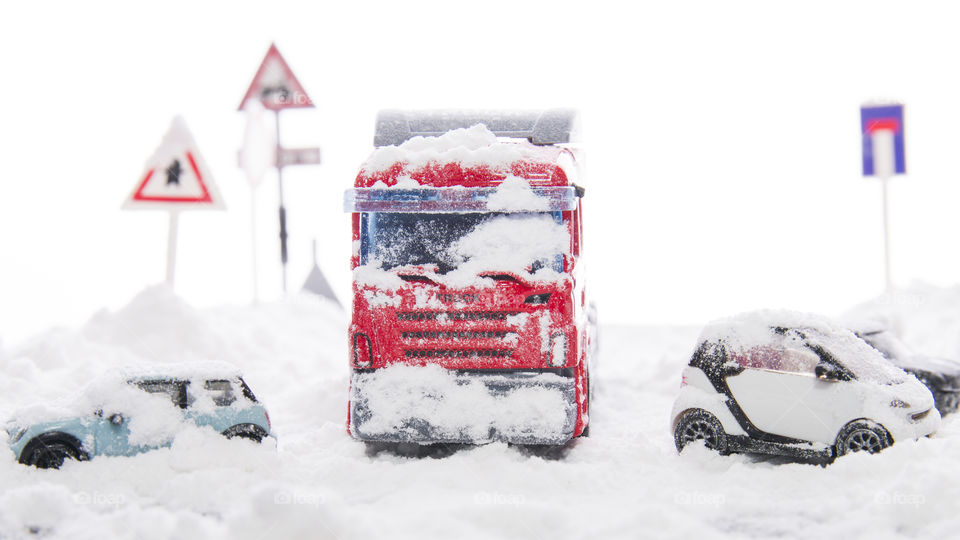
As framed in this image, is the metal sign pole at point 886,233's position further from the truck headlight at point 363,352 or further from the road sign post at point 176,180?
the road sign post at point 176,180

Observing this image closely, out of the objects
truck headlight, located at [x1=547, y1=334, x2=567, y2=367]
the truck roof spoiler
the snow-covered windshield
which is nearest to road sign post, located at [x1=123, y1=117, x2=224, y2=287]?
the truck roof spoiler

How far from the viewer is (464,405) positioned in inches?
280

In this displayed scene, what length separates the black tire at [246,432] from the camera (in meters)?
7.07

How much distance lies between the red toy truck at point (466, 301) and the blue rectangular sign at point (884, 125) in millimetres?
7193

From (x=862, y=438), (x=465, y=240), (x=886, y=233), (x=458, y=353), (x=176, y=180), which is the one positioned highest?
(x=176, y=180)

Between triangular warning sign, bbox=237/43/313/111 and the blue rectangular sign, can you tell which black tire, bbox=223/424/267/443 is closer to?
triangular warning sign, bbox=237/43/313/111

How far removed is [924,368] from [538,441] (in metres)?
5.14

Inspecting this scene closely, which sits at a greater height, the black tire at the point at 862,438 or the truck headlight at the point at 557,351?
the truck headlight at the point at 557,351

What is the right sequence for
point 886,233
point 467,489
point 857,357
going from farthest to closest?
point 886,233 → point 857,357 → point 467,489

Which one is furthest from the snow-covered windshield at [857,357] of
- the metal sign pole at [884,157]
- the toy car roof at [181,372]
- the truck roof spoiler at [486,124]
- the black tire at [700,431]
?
the metal sign pole at [884,157]

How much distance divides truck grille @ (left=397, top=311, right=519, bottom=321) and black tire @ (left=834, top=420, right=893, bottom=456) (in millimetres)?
3028

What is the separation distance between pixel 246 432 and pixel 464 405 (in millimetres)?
1955

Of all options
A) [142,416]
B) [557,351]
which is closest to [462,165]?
[557,351]

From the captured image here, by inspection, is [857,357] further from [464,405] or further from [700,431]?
[464,405]
